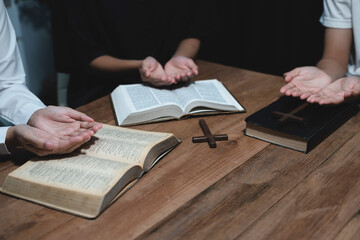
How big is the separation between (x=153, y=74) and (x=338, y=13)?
94 centimetres

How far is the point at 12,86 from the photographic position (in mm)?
1495

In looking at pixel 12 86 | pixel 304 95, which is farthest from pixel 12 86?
pixel 304 95

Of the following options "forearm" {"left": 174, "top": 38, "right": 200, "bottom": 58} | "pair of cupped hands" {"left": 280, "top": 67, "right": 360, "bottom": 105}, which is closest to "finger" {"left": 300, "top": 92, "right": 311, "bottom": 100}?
"pair of cupped hands" {"left": 280, "top": 67, "right": 360, "bottom": 105}

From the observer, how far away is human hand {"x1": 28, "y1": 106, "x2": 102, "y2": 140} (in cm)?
116

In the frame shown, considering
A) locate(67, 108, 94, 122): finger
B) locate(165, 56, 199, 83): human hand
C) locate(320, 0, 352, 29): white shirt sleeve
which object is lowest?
locate(165, 56, 199, 83): human hand

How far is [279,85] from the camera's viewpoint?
5.71 ft

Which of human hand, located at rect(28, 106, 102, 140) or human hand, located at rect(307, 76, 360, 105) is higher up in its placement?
human hand, located at rect(28, 106, 102, 140)

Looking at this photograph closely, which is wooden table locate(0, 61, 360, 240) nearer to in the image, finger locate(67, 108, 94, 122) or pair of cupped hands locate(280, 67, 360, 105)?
pair of cupped hands locate(280, 67, 360, 105)

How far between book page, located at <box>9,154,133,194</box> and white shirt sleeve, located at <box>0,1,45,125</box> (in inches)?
13.9

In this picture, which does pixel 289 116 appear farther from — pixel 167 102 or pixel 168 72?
pixel 168 72

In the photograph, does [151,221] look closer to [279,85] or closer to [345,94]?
[345,94]

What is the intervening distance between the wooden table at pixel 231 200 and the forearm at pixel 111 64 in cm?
80

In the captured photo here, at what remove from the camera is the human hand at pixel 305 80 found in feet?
4.75

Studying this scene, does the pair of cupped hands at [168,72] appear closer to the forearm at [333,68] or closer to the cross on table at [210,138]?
the cross on table at [210,138]
